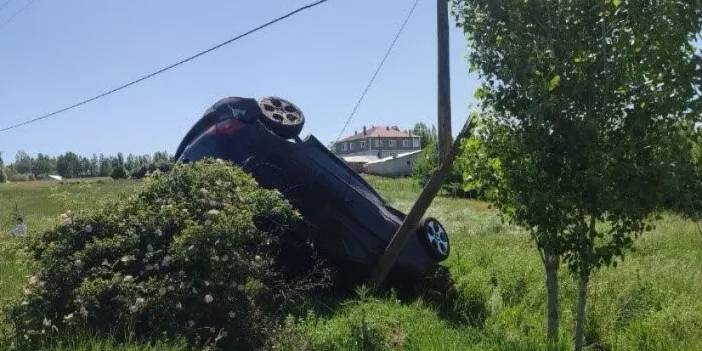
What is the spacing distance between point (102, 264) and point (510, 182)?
11.6 feet

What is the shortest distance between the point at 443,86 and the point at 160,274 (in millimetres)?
4087

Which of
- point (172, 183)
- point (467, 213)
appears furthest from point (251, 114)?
point (467, 213)

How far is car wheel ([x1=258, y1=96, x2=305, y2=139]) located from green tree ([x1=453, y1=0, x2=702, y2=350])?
4.14 m

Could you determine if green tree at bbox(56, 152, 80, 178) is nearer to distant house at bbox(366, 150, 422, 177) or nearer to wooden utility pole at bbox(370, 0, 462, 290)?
distant house at bbox(366, 150, 422, 177)

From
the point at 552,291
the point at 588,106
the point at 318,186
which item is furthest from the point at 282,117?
the point at 588,106

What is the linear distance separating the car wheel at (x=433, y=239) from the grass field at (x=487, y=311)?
0.44m

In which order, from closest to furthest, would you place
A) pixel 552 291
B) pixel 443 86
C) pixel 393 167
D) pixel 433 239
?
1. pixel 552 291
2. pixel 443 86
3. pixel 433 239
4. pixel 393 167

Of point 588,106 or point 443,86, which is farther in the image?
point 443,86

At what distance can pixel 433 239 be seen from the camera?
8.34 meters

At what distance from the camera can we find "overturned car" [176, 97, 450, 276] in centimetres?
786

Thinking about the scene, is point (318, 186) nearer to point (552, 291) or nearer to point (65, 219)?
point (65, 219)

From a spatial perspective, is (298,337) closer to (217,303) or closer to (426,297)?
(217,303)

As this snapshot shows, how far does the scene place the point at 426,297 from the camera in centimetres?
787

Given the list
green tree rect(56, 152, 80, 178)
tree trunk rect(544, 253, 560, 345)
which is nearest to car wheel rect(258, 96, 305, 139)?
tree trunk rect(544, 253, 560, 345)
